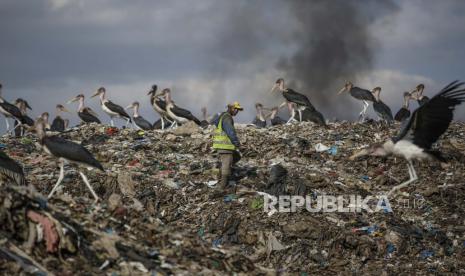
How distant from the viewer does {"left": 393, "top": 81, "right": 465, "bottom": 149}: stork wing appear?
375 inches

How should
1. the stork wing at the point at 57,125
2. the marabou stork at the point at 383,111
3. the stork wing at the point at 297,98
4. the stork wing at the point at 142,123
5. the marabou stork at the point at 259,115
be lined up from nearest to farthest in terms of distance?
the marabou stork at the point at 383,111
the stork wing at the point at 297,98
the stork wing at the point at 142,123
the stork wing at the point at 57,125
the marabou stork at the point at 259,115

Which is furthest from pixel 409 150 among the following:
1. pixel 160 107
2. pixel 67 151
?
pixel 160 107

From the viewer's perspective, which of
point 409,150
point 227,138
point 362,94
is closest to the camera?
point 409,150

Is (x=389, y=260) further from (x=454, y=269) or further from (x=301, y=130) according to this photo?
(x=301, y=130)

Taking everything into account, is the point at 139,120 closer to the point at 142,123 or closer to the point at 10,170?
the point at 142,123

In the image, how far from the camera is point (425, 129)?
10.1 m


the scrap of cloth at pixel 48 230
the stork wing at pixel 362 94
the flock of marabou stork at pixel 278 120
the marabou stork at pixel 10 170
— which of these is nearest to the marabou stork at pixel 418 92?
the flock of marabou stork at pixel 278 120

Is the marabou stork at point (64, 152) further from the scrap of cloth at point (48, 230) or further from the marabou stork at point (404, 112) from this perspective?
the marabou stork at point (404, 112)

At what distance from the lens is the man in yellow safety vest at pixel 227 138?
13.1 meters

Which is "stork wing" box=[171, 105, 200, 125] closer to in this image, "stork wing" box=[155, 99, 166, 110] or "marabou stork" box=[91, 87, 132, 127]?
"stork wing" box=[155, 99, 166, 110]

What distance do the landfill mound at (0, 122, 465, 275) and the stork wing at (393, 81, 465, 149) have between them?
240 centimetres

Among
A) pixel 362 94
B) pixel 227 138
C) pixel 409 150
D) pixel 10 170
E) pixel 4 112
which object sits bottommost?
pixel 10 170

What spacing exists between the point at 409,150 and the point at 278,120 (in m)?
13.8

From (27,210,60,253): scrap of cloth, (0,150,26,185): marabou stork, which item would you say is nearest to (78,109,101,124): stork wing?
(0,150,26,185): marabou stork
